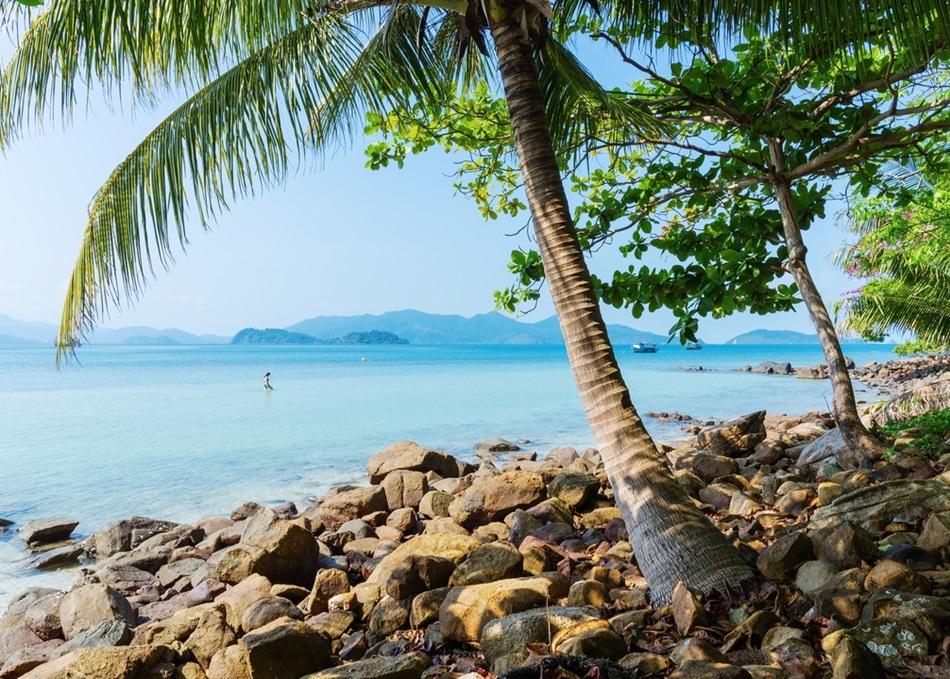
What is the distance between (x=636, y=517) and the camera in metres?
3.91

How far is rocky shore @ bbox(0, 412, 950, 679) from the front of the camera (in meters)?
2.93

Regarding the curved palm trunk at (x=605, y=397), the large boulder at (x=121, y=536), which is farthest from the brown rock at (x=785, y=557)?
the large boulder at (x=121, y=536)

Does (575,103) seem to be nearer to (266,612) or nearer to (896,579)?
(896,579)

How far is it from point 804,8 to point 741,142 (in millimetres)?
3077

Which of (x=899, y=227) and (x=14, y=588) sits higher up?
(x=899, y=227)

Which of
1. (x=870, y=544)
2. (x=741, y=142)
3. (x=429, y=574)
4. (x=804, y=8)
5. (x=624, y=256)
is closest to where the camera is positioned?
(x=870, y=544)

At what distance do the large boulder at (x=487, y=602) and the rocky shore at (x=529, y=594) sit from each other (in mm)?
12

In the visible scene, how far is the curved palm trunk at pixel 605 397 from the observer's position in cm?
370

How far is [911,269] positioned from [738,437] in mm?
5419

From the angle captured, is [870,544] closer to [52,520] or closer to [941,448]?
[941,448]

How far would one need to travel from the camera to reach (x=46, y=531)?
8.66 metres

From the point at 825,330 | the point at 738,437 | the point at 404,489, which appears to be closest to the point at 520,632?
the point at 825,330

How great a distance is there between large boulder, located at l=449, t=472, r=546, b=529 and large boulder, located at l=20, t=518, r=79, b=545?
19.9 feet

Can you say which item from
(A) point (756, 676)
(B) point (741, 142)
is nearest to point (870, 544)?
(A) point (756, 676)
